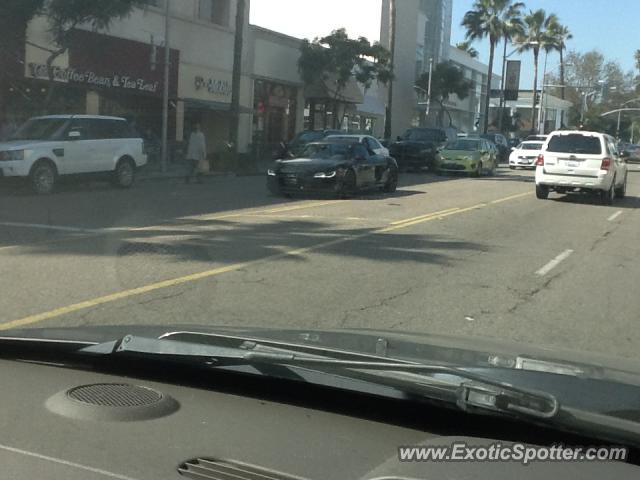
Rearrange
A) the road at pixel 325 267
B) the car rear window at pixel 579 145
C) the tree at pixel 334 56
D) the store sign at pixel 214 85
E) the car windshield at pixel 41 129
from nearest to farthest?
the road at pixel 325 267 → the car windshield at pixel 41 129 → the car rear window at pixel 579 145 → the store sign at pixel 214 85 → the tree at pixel 334 56

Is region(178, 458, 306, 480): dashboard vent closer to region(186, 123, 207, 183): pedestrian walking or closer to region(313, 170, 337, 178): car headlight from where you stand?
region(313, 170, 337, 178): car headlight

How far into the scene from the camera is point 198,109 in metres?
33.8

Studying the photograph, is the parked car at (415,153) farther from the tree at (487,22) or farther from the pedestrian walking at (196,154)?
the tree at (487,22)

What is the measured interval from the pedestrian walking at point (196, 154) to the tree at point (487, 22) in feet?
130

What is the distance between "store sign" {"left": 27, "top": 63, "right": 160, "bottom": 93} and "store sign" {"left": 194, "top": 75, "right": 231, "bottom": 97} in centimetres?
314

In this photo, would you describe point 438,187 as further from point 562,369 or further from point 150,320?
point 562,369

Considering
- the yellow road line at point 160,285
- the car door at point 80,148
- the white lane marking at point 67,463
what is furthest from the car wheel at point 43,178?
the white lane marking at point 67,463

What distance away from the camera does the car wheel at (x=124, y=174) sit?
20453 mm

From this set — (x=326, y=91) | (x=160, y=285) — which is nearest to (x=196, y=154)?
(x=160, y=285)

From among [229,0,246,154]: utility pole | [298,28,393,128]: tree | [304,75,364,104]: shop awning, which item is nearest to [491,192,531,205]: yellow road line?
[229,0,246,154]: utility pole

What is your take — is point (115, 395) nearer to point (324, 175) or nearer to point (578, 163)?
point (324, 175)

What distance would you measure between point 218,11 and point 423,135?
10.8m

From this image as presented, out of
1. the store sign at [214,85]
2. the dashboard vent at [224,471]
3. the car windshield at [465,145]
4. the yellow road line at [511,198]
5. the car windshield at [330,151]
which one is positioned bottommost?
the dashboard vent at [224,471]

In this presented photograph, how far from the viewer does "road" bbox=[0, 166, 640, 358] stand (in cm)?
724
